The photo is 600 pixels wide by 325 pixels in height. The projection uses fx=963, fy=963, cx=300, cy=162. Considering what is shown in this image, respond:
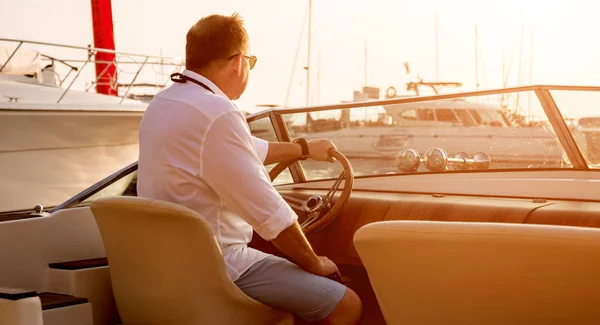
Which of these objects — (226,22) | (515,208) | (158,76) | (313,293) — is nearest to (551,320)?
(313,293)

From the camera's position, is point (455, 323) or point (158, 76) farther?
point (158, 76)

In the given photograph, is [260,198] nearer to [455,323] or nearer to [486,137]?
[455,323]

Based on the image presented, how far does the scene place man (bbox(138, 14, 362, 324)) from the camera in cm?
312

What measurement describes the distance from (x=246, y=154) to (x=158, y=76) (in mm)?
10788

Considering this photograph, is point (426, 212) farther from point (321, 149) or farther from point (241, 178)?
point (241, 178)

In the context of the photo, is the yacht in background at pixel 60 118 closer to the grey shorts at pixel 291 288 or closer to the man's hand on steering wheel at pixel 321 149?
the man's hand on steering wheel at pixel 321 149

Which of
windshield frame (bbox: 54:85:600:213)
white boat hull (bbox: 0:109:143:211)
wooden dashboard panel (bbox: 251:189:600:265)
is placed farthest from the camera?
white boat hull (bbox: 0:109:143:211)

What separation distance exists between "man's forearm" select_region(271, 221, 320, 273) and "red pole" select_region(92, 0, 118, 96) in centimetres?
1100

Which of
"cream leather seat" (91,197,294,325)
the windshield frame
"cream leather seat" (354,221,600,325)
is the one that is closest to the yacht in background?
the windshield frame

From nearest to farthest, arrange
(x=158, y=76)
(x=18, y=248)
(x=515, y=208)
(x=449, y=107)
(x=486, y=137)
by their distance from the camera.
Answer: (x=515, y=208) < (x=18, y=248) < (x=486, y=137) < (x=449, y=107) < (x=158, y=76)

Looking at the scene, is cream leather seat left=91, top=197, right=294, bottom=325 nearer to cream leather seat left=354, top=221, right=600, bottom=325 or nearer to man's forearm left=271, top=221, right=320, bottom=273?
man's forearm left=271, top=221, right=320, bottom=273

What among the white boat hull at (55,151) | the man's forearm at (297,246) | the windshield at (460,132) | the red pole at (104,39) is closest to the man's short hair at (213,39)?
the man's forearm at (297,246)

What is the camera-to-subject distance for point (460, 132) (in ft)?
15.1

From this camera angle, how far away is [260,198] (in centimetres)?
311
